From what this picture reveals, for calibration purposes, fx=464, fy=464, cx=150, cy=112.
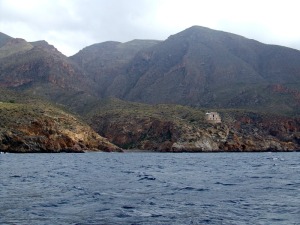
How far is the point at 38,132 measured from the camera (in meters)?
173

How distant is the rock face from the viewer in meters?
164

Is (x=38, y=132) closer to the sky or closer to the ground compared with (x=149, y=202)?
closer to the sky

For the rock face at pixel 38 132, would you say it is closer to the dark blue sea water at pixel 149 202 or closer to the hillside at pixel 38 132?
the hillside at pixel 38 132

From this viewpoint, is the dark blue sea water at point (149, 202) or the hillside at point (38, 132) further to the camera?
the hillside at point (38, 132)

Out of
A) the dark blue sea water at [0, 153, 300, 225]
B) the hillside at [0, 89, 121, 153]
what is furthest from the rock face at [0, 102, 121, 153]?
the dark blue sea water at [0, 153, 300, 225]

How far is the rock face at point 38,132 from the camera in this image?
6462 inches

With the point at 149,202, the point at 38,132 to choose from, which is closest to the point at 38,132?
the point at 38,132

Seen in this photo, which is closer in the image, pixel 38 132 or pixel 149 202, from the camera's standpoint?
pixel 149 202

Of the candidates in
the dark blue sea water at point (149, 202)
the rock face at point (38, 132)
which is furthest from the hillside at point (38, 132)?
the dark blue sea water at point (149, 202)

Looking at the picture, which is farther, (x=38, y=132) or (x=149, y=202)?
(x=38, y=132)

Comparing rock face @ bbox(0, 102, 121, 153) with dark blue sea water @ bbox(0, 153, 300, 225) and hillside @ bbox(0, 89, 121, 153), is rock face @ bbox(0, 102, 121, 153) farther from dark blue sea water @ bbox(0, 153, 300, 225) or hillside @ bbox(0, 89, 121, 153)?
dark blue sea water @ bbox(0, 153, 300, 225)

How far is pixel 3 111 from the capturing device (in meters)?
176

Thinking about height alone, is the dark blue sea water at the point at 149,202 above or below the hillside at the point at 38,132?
below

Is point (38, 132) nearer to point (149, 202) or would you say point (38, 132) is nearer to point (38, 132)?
point (38, 132)
